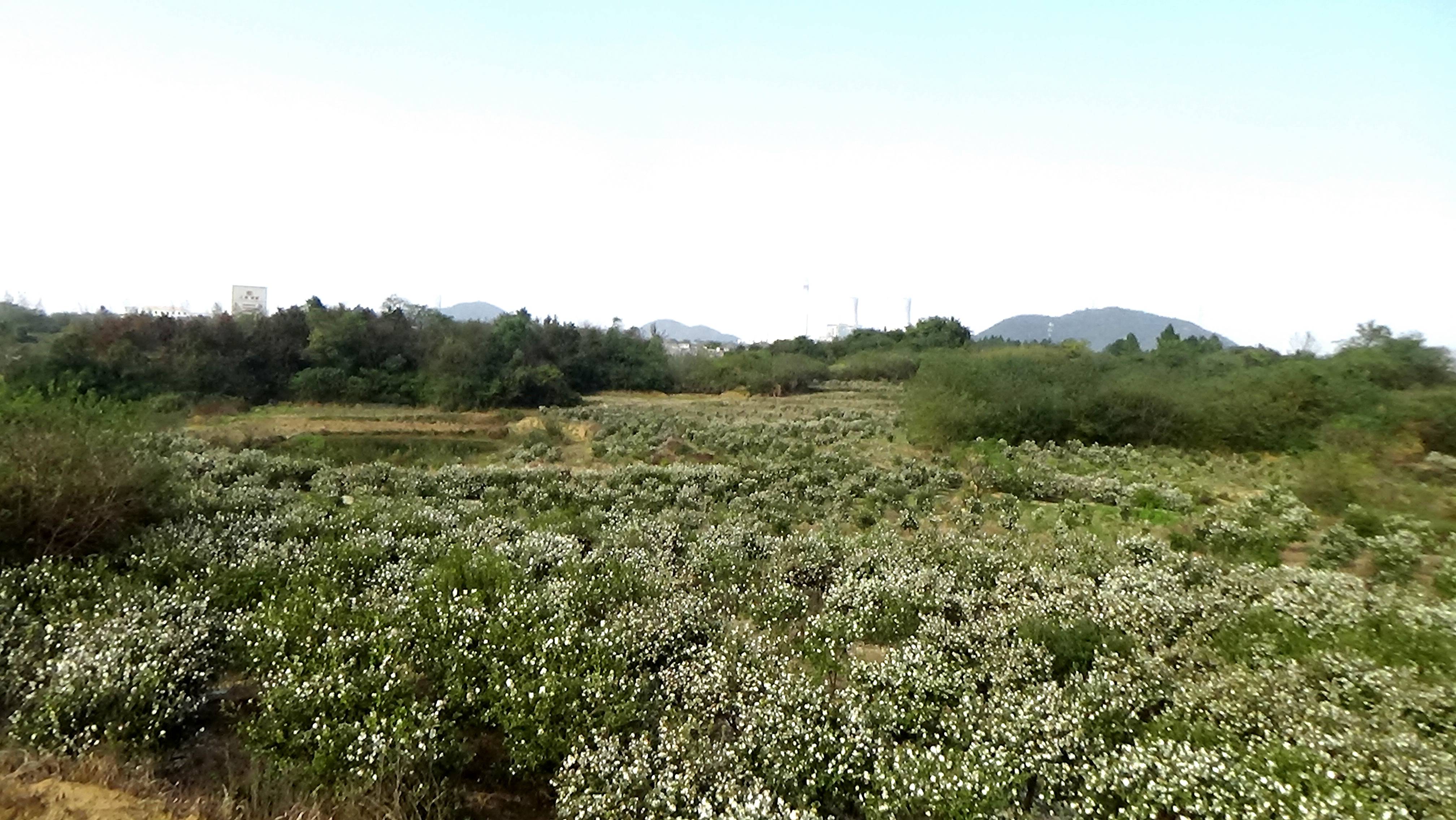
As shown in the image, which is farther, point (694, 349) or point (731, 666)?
point (694, 349)

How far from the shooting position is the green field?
4727mm

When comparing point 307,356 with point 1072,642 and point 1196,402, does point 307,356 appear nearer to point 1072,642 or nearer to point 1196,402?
point 1196,402

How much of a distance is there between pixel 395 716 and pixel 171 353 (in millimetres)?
37259

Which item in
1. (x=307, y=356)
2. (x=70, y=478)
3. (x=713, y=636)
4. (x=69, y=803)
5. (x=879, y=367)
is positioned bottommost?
(x=69, y=803)

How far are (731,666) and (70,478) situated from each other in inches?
297

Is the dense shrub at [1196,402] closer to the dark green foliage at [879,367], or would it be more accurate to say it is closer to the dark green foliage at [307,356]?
the dark green foliage at [307,356]

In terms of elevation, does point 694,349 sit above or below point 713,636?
above

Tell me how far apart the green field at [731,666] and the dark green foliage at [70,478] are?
39 cm

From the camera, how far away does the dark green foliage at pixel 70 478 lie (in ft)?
25.5

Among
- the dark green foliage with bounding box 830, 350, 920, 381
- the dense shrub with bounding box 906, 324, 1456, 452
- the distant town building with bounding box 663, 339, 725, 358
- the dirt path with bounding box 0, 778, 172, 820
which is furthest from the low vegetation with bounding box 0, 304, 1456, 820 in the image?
the distant town building with bounding box 663, 339, 725, 358

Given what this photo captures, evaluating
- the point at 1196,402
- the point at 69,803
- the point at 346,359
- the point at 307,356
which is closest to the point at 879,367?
the point at 1196,402

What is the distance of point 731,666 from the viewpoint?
6043mm

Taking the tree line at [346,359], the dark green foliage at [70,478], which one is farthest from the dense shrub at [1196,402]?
the tree line at [346,359]

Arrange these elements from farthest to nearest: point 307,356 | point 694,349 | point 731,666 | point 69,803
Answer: point 694,349 → point 307,356 → point 731,666 → point 69,803
